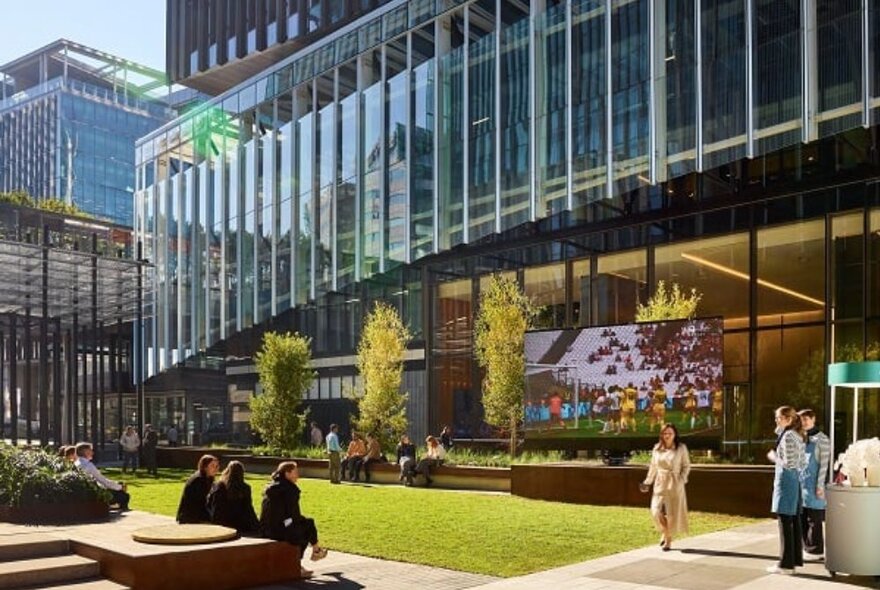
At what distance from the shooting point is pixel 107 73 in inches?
5271

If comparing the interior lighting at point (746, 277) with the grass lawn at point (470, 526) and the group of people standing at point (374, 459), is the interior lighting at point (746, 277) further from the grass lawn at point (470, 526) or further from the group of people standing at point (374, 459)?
the grass lawn at point (470, 526)

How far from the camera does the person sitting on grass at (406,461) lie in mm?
24109

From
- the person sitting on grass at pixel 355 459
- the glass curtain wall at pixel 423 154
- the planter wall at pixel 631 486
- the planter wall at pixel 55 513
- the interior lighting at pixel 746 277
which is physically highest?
the glass curtain wall at pixel 423 154

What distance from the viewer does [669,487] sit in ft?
41.4

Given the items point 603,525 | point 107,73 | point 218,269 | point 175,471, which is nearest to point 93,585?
point 603,525

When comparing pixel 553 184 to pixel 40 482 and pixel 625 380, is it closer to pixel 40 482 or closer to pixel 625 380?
pixel 625 380

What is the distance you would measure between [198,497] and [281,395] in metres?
20.8

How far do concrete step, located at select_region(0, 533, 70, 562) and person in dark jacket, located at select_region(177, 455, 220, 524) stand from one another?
1.43 metres

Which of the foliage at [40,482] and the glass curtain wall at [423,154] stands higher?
the glass curtain wall at [423,154]

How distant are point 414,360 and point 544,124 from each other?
11599 mm

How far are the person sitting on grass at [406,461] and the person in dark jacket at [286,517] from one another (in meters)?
13.2

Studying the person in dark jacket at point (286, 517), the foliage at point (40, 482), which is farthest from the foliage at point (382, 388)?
the person in dark jacket at point (286, 517)

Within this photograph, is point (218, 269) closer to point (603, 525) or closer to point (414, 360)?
point (414, 360)

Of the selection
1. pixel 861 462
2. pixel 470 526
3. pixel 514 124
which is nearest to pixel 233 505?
pixel 470 526
